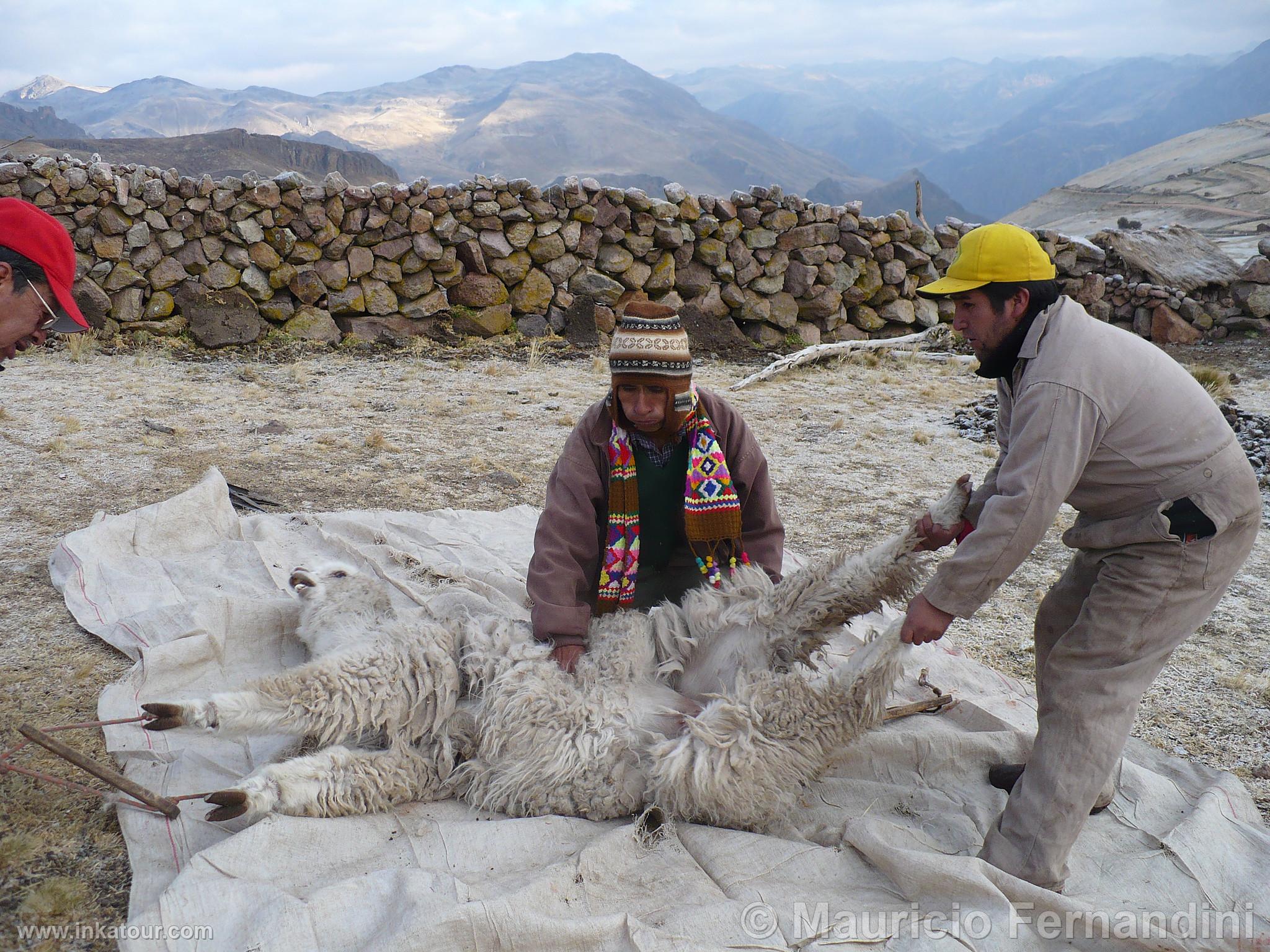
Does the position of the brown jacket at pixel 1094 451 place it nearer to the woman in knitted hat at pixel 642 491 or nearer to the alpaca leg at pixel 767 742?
the alpaca leg at pixel 767 742

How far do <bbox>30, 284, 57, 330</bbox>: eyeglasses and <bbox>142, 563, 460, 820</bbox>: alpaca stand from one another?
118cm

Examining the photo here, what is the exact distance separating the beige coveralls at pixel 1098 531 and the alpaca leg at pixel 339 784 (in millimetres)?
1610

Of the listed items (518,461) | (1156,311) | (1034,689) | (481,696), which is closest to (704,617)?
(481,696)

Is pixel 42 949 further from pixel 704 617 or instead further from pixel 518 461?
pixel 518 461

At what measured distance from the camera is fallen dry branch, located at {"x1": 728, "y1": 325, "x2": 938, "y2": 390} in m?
8.61

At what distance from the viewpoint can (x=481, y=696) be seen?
8.54 ft

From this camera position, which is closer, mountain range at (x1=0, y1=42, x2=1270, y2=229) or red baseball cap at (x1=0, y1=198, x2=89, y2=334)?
red baseball cap at (x1=0, y1=198, x2=89, y2=334)

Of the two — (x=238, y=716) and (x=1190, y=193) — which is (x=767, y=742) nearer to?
(x=238, y=716)

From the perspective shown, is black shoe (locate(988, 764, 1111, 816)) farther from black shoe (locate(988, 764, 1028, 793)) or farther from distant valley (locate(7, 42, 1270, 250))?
distant valley (locate(7, 42, 1270, 250))

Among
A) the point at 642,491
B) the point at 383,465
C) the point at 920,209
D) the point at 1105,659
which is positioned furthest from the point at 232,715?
the point at 920,209

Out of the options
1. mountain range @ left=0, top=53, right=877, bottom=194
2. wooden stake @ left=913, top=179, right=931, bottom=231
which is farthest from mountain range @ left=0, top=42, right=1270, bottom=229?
wooden stake @ left=913, top=179, right=931, bottom=231

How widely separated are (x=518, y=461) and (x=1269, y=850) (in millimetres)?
4616

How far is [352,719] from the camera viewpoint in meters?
2.48

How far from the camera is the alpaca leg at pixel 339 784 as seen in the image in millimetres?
2211
